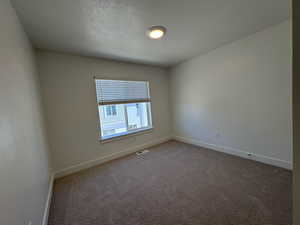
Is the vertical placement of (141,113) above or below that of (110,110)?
below

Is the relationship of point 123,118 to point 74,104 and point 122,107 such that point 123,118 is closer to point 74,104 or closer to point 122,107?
point 122,107

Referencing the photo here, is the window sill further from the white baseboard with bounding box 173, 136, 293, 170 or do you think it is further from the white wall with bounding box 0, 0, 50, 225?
the white wall with bounding box 0, 0, 50, 225

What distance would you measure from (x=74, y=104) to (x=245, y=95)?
10.9 ft

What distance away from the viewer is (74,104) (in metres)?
2.55

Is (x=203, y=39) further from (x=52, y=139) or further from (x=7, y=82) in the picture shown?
(x=52, y=139)

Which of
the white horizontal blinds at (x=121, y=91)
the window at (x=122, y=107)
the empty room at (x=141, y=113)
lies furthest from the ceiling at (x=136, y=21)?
the window at (x=122, y=107)

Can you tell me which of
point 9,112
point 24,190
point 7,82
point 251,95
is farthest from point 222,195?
point 7,82

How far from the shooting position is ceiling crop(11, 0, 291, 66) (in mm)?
1406

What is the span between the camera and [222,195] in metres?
1.71

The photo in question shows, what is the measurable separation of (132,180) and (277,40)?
10.6ft

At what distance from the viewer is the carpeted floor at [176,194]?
143cm

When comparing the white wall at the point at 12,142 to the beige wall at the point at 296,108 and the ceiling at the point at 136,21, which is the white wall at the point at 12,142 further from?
the beige wall at the point at 296,108

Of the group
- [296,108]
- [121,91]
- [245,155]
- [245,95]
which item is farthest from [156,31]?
[245,155]

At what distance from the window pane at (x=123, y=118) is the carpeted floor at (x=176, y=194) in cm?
83
